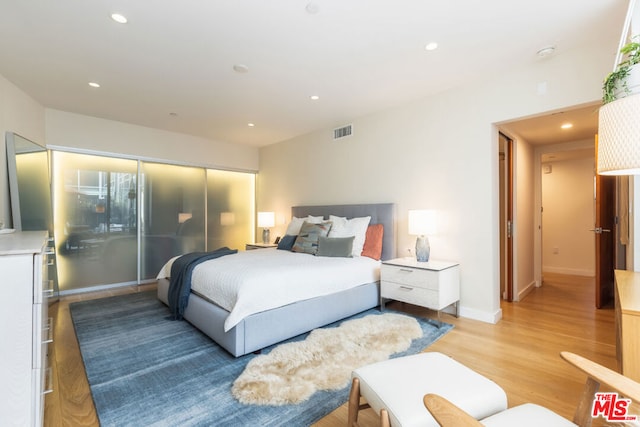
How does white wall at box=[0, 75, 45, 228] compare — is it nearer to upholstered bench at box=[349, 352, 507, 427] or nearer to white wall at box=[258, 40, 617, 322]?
white wall at box=[258, 40, 617, 322]

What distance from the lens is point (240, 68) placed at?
9.51ft

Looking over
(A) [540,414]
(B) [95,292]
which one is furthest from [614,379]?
(B) [95,292]

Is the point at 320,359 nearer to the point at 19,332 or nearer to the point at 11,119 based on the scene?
the point at 19,332

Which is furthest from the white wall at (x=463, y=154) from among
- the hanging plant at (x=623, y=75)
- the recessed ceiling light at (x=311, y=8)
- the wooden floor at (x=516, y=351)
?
the recessed ceiling light at (x=311, y=8)

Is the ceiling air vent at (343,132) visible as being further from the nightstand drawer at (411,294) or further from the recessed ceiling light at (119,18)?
the recessed ceiling light at (119,18)

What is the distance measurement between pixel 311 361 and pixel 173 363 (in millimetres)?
1060

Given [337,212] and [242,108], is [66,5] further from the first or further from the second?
[337,212]

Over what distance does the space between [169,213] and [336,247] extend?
3.23 meters

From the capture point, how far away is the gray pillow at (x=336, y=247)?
3.56 metres

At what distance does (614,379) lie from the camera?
102 cm

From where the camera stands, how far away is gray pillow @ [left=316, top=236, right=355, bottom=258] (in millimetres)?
3561

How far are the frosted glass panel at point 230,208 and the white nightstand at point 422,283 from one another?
3581mm

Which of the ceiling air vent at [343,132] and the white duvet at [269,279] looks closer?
the white duvet at [269,279]

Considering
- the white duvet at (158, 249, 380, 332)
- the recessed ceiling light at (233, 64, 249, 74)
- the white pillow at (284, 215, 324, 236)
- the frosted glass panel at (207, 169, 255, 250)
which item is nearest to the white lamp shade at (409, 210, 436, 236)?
the white duvet at (158, 249, 380, 332)
